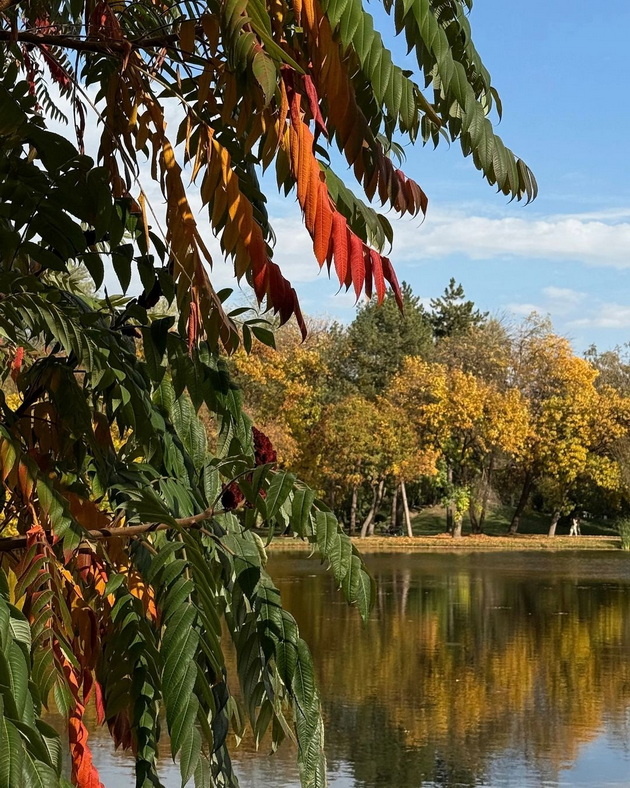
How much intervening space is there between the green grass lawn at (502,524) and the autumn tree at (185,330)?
3918 centimetres

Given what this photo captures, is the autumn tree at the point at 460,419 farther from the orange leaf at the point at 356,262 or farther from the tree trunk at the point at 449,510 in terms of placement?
the orange leaf at the point at 356,262

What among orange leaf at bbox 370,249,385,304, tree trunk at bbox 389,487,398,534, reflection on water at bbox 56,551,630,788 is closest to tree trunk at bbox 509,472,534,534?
tree trunk at bbox 389,487,398,534

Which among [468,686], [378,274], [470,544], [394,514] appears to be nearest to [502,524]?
[394,514]

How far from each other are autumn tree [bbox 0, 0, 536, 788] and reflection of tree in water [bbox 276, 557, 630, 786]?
629 cm

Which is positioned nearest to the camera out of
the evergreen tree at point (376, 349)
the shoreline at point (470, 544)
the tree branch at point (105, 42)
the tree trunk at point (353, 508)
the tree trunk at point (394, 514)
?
the tree branch at point (105, 42)

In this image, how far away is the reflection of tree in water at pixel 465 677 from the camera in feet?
31.3

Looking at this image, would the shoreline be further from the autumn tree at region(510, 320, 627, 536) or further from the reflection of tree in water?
the reflection of tree in water

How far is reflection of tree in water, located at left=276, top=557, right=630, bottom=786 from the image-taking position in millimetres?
9547

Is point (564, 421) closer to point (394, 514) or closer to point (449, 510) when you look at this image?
point (449, 510)

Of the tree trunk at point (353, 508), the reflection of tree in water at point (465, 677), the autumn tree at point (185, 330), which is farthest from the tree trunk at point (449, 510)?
the autumn tree at point (185, 330)

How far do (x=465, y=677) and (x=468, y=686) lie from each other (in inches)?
20.4

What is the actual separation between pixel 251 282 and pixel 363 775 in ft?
25.0

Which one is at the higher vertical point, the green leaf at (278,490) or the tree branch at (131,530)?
the green leaf at (278,490)

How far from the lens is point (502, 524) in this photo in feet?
143
